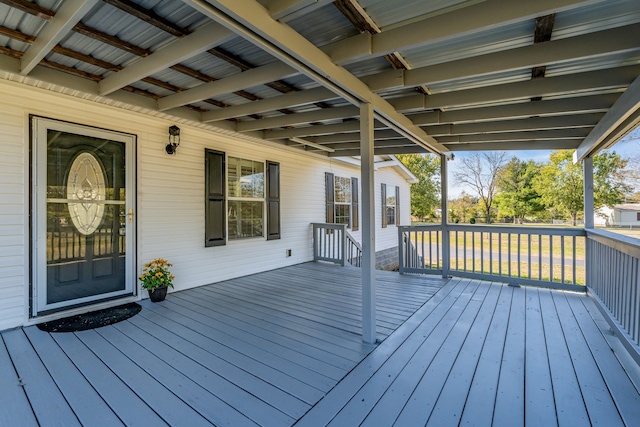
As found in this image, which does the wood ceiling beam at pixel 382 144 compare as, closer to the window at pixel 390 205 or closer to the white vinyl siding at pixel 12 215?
the window at pixel 390 205

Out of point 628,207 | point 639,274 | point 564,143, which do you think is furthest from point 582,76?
point 564,143

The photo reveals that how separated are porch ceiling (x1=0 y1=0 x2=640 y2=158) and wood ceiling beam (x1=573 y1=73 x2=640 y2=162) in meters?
0.02

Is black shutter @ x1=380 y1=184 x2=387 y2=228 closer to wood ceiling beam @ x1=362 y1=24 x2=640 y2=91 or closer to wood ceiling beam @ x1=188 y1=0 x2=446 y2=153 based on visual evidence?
wood ceiling beam @ x1=188 y1=0 x2=446 y2=153

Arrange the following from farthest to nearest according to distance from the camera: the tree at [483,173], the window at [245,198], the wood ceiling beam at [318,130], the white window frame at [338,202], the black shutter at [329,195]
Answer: the tree at [483,173] → the white window frame at [338,202] → the black shutter at [329,195] → the window at [245,198] → the wood ceiling beam at [318,130]

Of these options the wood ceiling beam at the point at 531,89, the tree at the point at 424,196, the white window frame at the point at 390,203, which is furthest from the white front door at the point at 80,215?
the tree at the point at 424,196

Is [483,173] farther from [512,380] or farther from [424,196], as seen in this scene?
[512,380]

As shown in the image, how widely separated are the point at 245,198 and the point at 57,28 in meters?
3.62

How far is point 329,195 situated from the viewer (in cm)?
772

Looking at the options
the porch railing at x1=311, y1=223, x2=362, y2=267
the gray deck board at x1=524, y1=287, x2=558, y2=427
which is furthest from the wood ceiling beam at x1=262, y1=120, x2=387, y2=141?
the gray deck board at x1=524, y1=287, x2=558, y2=427

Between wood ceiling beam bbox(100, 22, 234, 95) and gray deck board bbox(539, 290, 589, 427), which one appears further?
wood ceiling beam bbox(100, 22, 234, 95)

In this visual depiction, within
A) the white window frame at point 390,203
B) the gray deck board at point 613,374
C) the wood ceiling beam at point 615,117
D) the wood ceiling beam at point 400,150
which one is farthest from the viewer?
the white window frame at point 390,203

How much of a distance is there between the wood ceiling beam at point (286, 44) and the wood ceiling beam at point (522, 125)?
1735 mm

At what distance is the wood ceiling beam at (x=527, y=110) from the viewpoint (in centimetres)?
315

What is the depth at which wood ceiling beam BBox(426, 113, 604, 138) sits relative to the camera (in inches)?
145
